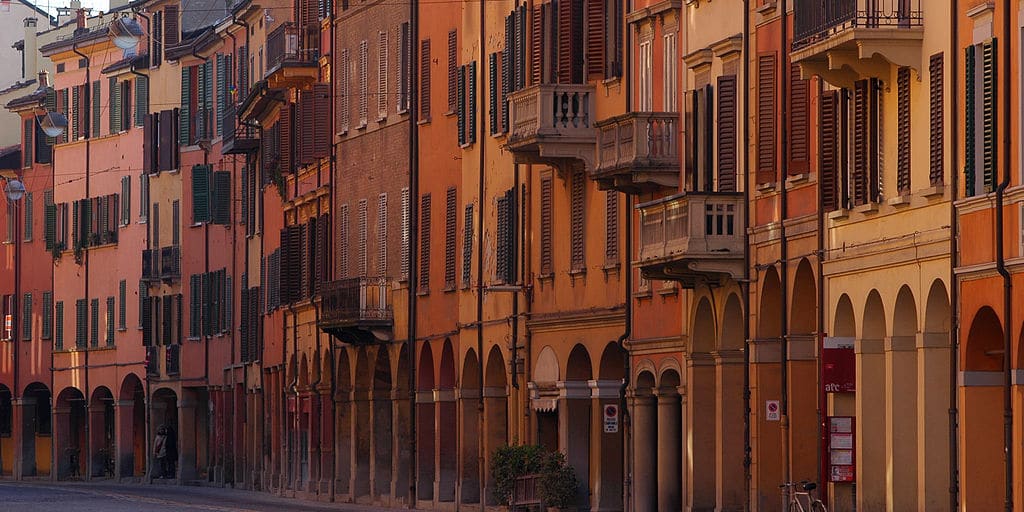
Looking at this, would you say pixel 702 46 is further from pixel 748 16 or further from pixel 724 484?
pixel 724 484

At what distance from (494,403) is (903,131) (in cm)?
2259

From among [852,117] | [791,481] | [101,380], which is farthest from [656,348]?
[101,380]

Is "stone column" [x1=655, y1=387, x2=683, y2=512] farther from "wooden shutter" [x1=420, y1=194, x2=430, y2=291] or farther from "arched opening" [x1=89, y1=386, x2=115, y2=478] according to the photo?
"arched opening" [x1=89, y1=386, x2=115, y2=478]

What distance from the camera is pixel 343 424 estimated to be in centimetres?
6788

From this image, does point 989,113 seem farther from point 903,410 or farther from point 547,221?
point 547,221

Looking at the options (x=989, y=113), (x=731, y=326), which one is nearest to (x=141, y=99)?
(x=731, y=326)

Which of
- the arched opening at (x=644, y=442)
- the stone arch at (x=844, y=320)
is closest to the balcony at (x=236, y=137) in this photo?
the arched opening at (x=644, y=442)

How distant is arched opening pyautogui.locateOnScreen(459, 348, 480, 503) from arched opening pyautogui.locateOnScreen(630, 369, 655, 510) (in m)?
9.93

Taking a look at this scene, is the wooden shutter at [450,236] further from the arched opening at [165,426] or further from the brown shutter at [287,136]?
the arched opening at [165,426]

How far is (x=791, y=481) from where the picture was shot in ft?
126

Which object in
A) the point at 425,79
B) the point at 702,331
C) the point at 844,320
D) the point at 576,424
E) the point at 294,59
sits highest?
the point at 294,59

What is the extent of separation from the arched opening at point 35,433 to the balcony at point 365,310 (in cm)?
3766

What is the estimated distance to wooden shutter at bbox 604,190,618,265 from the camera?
47656 millimetres

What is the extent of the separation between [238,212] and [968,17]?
54.4 meters
